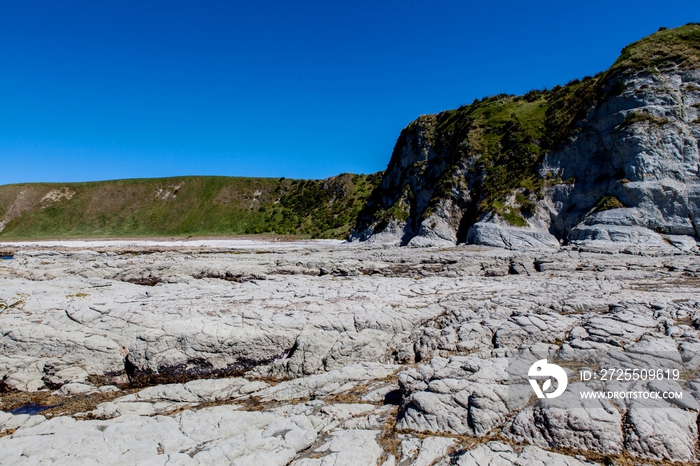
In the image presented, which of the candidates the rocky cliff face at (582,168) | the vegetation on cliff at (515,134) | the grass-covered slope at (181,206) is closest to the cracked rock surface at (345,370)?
the rocky cliff face at (582,168)

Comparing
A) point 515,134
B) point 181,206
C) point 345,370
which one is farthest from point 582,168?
point 181,206

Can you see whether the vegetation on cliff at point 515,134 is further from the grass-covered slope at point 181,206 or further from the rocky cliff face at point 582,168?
the grass-covered slope at point 181,206

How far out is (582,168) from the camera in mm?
37969

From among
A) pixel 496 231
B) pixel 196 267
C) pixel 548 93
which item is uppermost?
pixel 548 93

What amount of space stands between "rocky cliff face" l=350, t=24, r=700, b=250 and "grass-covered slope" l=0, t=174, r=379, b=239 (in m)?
44.4

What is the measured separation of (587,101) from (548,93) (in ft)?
44.2

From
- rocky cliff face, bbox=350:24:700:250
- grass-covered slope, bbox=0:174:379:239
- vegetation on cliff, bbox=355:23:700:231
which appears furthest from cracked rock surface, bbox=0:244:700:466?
grass-covered slope, bbox=0:174:379:239

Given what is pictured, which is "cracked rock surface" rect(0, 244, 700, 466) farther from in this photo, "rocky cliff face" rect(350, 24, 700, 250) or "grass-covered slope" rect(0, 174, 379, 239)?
"grass-covered slope" rect(0, 174, 379, 239)

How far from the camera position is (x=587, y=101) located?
40000mm

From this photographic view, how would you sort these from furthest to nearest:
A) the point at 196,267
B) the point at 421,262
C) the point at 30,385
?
1. the point at 421,262
2. the point at 196,267
3. the point at 30,385

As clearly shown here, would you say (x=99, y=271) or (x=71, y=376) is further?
(x=99, y=271)

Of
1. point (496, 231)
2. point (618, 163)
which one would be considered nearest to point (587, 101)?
point (618, 163)

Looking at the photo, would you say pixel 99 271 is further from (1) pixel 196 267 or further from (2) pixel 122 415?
(2) pixel 122 415

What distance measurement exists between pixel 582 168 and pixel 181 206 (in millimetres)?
109824
